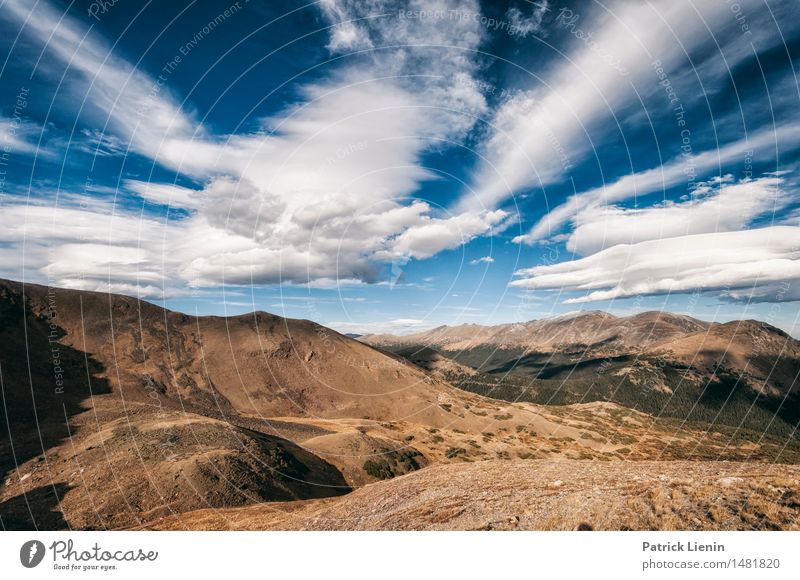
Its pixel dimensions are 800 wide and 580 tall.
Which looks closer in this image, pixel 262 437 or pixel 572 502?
pixel 572 502

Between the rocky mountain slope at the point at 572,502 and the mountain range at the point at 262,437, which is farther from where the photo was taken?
the mountain range at the point at 262,437

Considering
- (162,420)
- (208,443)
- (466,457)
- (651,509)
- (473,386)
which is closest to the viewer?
(651,509)

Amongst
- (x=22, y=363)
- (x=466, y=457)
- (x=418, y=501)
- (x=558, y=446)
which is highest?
(x=22, y=363)

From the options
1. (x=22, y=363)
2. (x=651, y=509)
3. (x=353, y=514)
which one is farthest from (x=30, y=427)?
(x=651, y=509)

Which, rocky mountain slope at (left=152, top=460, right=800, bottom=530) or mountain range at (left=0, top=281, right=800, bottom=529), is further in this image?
mountain range at (left=0, top=281, right=800, bottom=529)

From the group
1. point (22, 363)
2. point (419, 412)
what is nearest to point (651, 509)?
point (419, 412)

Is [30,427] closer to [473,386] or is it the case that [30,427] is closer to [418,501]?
[418,501]

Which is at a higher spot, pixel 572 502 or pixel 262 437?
pixel 572 502

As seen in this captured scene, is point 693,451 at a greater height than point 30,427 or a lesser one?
A: lesser
